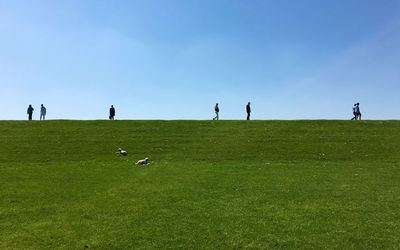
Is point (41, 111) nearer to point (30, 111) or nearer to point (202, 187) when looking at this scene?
point (30, 111)

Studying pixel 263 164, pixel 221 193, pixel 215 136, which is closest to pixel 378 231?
pixel 221 193

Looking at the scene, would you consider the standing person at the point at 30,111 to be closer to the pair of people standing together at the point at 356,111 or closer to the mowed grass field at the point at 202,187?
the mowed grass field at the point at 202,187

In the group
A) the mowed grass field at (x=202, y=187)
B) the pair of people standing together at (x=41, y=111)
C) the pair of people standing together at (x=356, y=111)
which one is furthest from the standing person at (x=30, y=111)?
the pair of people standing together at (x=356, y=111)

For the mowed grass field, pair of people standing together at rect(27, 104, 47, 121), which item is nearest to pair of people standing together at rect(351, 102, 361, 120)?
the mowed grass field

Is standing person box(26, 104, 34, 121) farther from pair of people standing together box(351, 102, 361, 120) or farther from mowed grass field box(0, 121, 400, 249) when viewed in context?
pair of people standing together box(351, 102, 361, 120)

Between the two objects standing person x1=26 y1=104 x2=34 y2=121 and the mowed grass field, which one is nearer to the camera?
the mowed grass field

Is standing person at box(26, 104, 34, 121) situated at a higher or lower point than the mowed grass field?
higher

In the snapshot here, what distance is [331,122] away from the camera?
59000 mm

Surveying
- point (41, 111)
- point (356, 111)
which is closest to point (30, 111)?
point (41, 111)

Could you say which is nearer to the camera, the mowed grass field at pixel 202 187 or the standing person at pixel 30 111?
the mowed grass field at pixel 202 187

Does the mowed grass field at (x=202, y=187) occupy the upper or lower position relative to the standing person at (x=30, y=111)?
lower

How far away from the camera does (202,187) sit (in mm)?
28781

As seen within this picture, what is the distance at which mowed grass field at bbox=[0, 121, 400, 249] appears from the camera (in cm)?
1931

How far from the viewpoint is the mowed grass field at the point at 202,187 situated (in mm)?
19312
